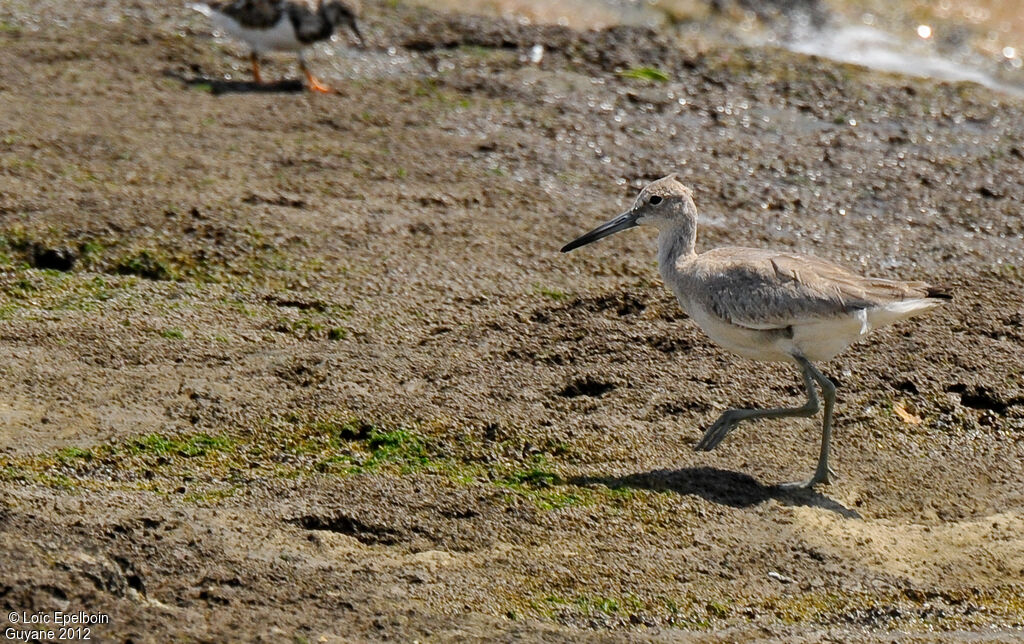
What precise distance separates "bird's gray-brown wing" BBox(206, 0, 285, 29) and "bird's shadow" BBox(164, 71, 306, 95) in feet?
1.42

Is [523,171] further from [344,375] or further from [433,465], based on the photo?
[433,465]

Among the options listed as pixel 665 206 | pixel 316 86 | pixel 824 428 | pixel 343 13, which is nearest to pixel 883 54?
pixel 343 13

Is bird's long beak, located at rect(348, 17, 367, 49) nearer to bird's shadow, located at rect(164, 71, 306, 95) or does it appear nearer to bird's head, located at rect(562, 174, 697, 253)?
bird's shadow, located at rect(164, 71, 306, 95)

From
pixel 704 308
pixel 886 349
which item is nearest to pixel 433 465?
pixel 704 308

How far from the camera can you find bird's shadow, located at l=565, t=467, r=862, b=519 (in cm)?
586

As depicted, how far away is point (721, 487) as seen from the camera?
5938mm

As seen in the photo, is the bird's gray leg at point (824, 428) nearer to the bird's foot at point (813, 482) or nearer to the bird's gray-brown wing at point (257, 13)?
the bird's foot at point (813, 482)

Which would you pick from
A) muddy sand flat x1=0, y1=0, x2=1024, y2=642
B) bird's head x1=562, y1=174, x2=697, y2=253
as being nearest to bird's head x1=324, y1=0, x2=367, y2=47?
muddy sand flat x1=0, y1=0, x2=1024, y2=642

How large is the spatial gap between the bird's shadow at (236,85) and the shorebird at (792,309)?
15.7 feet

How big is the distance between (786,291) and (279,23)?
5.48 meters

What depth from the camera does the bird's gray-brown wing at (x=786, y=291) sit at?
6070mm

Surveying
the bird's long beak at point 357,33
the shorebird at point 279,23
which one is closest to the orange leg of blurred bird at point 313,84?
the shorebird at point 279,23

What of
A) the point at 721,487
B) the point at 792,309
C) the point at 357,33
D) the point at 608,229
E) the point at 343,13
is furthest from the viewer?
the point at 357,33

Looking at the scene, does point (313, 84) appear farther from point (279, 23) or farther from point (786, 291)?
point (786, 291)
